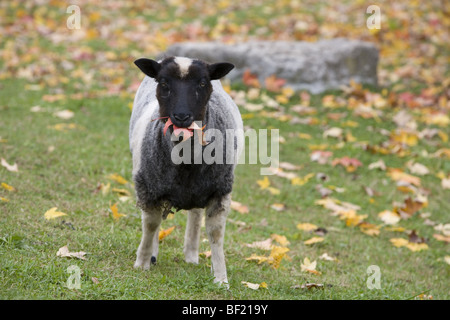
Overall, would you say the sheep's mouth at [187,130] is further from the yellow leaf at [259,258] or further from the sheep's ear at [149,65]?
the yellow leaf at [259,258]

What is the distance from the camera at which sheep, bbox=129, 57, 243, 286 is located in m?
→ 4.22

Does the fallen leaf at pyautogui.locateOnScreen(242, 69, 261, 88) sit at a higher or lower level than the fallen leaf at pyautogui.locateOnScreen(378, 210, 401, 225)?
higher

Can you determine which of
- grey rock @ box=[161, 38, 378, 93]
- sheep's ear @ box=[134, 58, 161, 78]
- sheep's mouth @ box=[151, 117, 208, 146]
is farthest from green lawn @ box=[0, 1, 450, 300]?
sheep's ear @ box=[134, 58, 161, 78]

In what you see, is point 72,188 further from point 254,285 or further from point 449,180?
point 449,180

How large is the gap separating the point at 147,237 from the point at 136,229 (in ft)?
3.30

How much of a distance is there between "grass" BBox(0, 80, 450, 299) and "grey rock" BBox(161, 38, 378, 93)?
171 cm

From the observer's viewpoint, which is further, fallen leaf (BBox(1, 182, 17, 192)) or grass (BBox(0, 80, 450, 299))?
fallen leaf (BBox(1, 182, 17, 192))

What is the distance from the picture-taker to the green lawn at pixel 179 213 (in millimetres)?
4708

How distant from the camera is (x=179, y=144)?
4.39 meters

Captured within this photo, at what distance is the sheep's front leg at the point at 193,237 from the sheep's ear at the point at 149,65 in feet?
4.70

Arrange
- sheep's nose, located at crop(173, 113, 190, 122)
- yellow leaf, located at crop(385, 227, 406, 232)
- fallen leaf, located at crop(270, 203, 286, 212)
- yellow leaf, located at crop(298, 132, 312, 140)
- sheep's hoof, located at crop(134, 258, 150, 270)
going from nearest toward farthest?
sheep's nose, located at crop(173, 113, 190, 122) < sheep's hoof, located at crop(134, 258, 150, 270) < yellow leaf, located at crop(385, 227, 406, 232) < fallen leaf, located at crop(270, 203, 286, 212) < yellow leaf, located at crop(298, 132, 312, 140)

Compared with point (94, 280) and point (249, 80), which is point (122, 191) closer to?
point (94, 280)

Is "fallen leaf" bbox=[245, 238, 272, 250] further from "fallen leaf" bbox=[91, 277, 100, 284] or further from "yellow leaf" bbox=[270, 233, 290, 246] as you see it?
"fallen leaf" bbox=[91, 277, 100, 284]
